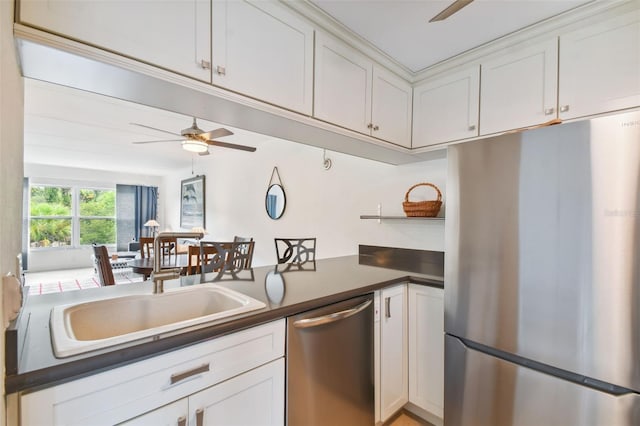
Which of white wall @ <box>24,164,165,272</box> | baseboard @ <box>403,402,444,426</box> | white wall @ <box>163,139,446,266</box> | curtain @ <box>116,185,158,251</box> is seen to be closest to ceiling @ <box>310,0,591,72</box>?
white wall @ <box>163,139,446,266</box>

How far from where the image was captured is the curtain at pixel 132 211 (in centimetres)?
754

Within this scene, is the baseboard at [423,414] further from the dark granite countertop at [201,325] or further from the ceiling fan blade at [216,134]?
the ceiling fan blade at [216,134]

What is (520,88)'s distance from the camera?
1697mm

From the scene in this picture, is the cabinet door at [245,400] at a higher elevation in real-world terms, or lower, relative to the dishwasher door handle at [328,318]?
lower

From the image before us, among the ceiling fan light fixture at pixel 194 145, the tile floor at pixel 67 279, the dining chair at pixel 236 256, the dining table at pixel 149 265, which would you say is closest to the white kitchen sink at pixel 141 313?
the dining chair at pixel 236 256

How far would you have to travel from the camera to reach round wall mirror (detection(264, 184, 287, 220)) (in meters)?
3.85

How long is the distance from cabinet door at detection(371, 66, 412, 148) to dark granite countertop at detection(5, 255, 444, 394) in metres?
0.98

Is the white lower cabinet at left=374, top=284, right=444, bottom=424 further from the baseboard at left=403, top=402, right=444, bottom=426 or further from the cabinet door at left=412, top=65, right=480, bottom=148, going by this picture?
the cabinet door at left=412, top=65, right=480, bottom=148

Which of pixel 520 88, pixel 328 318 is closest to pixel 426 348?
pixel 328 318

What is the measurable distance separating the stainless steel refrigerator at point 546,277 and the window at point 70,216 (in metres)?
8.63

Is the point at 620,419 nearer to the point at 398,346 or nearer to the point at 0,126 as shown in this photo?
the point at 398,346

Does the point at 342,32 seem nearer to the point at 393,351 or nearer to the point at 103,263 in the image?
the point at 393,351

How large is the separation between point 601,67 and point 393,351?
188 cm

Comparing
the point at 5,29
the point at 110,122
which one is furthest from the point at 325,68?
the point at 110,122
